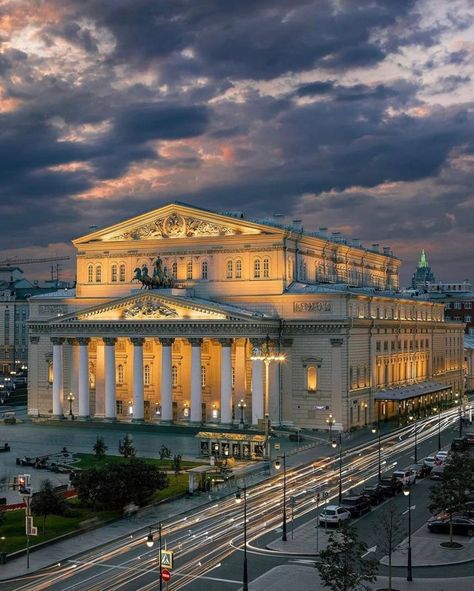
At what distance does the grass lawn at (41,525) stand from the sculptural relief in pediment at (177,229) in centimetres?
5011

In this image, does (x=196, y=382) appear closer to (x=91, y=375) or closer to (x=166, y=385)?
(x=166, y=385)

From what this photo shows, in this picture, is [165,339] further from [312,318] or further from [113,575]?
[113,575]

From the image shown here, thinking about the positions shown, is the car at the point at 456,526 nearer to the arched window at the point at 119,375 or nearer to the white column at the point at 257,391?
the white column at the point at 257,391

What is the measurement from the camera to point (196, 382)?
3880 inches

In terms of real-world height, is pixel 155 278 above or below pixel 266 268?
below

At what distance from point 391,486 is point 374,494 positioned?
3410 millimetres

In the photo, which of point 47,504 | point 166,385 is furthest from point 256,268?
point 47,504

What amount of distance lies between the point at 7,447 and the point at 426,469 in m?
36.9

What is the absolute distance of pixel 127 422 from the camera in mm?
102125

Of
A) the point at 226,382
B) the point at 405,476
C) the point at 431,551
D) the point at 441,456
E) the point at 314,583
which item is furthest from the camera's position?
A: the point at 226,382

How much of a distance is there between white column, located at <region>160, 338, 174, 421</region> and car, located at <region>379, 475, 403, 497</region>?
132 feet

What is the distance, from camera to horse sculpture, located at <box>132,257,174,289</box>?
340 ft

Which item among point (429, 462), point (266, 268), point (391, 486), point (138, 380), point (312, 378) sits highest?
point (266, 268)

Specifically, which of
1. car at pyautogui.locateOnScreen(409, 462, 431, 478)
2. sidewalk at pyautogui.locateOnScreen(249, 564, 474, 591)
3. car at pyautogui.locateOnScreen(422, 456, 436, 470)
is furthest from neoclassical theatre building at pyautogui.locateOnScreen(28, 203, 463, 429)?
sidewalk at pyautogui.locateOnScreen(249, 564, 474, 591)
